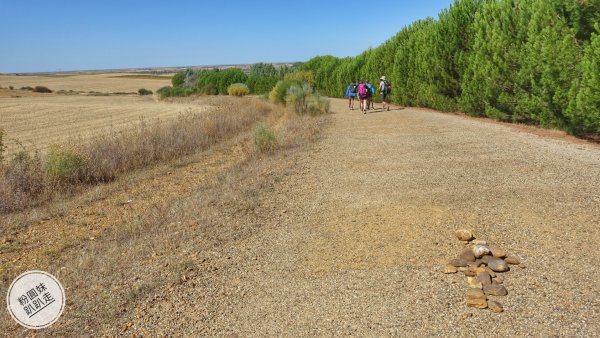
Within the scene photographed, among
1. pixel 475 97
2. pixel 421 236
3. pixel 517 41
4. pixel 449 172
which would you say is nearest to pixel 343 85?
pixel 475 97

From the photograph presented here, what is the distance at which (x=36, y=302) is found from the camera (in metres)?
3.93

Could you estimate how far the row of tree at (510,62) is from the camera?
10656 mm

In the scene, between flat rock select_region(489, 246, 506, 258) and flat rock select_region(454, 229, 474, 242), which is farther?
flat rock select_region(454, 229, 474, 242)

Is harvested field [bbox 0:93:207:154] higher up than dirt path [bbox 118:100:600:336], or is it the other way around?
dirt path [bbox 118:100:600:336]

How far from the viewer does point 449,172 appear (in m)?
7.88

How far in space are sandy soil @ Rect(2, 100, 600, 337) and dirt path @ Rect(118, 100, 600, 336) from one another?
0.05 feet

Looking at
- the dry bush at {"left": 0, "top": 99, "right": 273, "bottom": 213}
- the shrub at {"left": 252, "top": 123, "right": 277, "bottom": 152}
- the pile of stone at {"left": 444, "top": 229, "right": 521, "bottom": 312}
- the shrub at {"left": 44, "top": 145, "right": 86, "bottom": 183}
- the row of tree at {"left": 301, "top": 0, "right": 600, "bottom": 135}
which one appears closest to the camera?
the pile of stone at {"left": 444, "top": 229, "right": 521, "bottom": 312}

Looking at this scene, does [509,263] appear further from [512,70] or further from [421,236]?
[512,70]

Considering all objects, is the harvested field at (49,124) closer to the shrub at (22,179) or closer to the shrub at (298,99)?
the shrub at (298,99)

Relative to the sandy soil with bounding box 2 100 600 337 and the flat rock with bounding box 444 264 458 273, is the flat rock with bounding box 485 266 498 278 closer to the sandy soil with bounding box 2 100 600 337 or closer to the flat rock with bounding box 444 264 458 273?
the sandy soil with bounding box 2 100 600 337

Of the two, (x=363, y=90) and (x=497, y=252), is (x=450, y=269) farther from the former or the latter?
(x=363, y=90)

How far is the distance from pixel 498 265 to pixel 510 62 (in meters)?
12.3

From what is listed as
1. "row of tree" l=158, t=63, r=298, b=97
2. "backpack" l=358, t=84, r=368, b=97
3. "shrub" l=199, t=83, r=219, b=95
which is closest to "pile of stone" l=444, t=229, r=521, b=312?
"backpack" l=358, t=84, r=368, b=97

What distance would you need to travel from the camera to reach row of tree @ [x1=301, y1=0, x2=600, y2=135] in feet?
35.0
